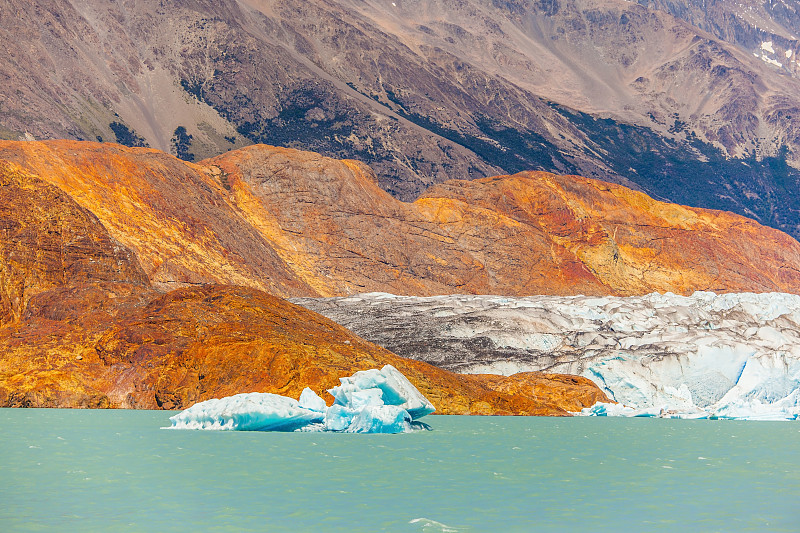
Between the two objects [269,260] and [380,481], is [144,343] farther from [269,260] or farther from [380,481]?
[269,260]

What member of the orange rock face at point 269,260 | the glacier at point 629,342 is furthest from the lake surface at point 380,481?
the glacier at point 629,342

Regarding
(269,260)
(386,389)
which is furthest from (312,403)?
(269,260)

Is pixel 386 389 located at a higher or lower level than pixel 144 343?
higher

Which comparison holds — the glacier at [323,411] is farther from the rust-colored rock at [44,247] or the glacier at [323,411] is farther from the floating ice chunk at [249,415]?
the rust-colored rock at [44,247]

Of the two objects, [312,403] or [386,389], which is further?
Answer: [386,389]

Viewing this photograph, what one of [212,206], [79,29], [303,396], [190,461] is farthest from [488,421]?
[79,29]
